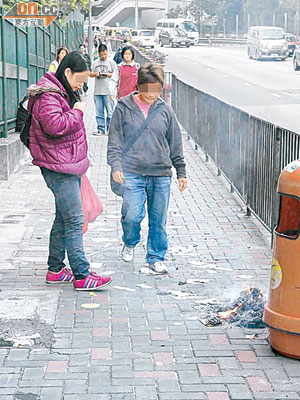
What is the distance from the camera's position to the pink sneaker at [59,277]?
6297 millimetres

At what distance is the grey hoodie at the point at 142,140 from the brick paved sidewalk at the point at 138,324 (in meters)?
0.91

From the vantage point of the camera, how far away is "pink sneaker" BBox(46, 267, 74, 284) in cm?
630

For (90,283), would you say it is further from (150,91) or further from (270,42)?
(270,42)

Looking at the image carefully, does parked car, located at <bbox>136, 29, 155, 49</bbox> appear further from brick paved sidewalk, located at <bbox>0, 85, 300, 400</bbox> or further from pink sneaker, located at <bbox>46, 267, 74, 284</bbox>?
pink sneaker, located at <bbox>46, 267, 74, 284</bbox>

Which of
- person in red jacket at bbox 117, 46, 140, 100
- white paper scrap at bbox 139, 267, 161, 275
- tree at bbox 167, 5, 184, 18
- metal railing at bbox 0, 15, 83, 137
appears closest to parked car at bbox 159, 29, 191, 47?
tree at bbox 167, 5, 184, 18

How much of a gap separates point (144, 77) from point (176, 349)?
239cm

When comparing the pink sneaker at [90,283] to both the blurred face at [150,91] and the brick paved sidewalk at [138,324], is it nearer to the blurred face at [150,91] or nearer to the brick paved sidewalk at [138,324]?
the brick paved sidewalk at [138,324]

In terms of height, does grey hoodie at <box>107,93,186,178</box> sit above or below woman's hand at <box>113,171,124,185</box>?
above

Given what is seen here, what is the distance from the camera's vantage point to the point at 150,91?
21.0 ft

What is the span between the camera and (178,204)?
9.61 metres

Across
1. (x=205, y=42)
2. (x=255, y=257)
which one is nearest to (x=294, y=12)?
(x=205, y=42)

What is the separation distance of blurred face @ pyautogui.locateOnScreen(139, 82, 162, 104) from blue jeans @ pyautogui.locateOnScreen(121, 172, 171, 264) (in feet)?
2.14

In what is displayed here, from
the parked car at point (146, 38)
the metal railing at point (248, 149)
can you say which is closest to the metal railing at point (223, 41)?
the parked car at point (146, 38)

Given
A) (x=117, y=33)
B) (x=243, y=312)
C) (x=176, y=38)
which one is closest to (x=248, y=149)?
(x=243, y=312)
